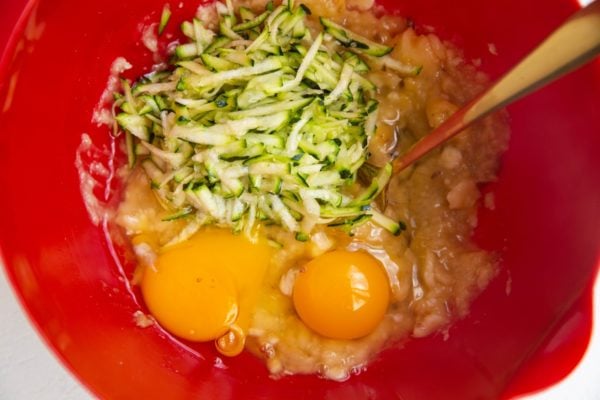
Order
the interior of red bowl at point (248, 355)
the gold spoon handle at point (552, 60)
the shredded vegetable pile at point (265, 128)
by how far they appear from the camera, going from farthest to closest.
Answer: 1. the shredded vegetable pile at point (265, 128)
2. the interior of red bowl at point (248, 355)
3. the gold spoon handle at point (552, 60)

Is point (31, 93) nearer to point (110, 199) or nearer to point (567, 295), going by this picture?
point (110, 199)

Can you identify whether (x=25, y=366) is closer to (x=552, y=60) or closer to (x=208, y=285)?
(x=208, y=285)

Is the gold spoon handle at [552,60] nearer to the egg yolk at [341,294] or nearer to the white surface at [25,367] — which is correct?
the egg yolk at [341,294]

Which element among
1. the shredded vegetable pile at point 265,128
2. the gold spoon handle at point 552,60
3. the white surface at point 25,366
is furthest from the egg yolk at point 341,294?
Answer: the white surface at point 25,366

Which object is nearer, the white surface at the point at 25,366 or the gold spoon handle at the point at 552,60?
the gold spoon handle at the point at 552,60

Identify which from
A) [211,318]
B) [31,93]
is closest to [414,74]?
[211,318]

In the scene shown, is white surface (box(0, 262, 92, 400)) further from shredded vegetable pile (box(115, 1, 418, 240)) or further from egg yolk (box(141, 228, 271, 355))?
shredded vegetable pile (box(115, 1, 418, 240))

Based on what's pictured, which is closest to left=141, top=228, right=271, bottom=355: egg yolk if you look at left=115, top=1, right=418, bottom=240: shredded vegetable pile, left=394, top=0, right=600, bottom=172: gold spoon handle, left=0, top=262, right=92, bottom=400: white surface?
left=115, top=1, right=418, bottom=240: shredded vegetable pile
